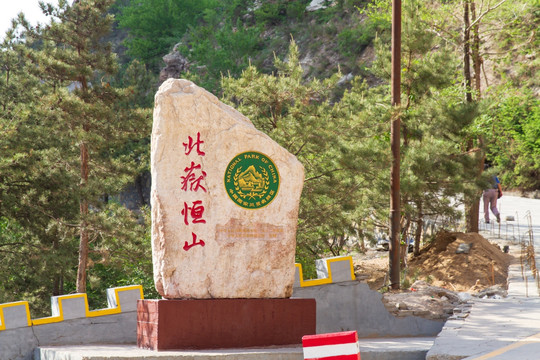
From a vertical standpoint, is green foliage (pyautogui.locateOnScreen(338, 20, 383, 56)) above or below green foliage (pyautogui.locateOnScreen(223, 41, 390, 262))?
above

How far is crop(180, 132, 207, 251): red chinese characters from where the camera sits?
8.07m

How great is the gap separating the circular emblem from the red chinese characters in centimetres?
36

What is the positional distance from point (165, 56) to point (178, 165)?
1574 inches

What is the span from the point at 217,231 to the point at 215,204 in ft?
1.12

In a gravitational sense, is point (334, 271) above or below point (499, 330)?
above

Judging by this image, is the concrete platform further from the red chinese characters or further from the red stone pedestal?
the red chinese characters

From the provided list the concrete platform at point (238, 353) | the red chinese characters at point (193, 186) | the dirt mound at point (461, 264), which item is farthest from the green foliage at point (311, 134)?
the concrete platform at point (238, 353)

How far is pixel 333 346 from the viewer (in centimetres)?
513

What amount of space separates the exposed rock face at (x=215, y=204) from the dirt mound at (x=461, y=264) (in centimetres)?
564

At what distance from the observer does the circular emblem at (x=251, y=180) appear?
829 cm

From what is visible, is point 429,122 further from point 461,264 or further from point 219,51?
point 219,51

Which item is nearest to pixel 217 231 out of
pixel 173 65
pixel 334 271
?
pixel 334 271

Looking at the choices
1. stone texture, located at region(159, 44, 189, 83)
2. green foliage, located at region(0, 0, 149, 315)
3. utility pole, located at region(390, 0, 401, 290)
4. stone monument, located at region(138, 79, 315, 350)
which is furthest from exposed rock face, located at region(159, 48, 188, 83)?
stone monument, located at region(138, 79, 315, 350)

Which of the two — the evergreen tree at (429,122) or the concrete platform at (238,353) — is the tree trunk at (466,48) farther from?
the concrete platform at (238,353)
